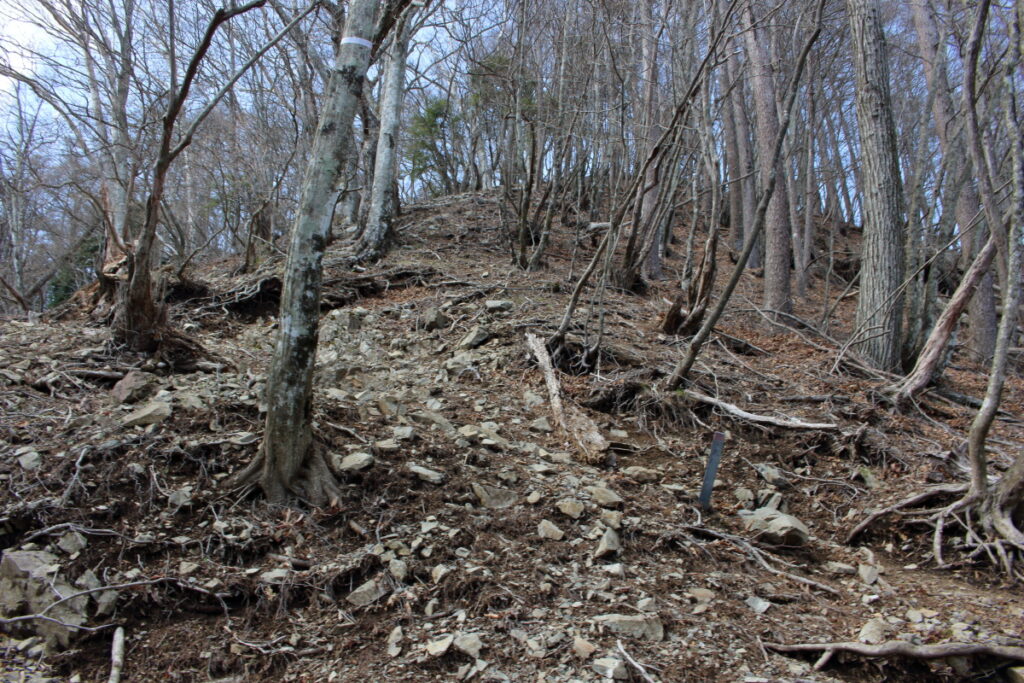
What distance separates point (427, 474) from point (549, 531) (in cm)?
82

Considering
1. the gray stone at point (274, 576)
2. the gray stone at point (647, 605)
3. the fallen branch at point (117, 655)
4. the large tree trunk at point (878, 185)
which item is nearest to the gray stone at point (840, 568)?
the gray stone at point (647, 605)

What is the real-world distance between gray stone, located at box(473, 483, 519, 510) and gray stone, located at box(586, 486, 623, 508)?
48 cm

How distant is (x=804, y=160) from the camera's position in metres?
15.2

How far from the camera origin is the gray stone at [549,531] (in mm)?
3086

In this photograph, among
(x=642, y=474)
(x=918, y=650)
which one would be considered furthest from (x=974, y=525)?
(x=642, y=474)

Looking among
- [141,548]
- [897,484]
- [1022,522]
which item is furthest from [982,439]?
[141,548]

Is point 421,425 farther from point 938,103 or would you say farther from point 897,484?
point 938,103

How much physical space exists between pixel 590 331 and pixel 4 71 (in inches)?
209

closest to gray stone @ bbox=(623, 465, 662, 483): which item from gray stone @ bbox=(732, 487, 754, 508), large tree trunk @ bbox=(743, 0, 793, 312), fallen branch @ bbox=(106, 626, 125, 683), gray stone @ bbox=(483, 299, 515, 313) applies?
gray stone @ bbox=(732, 487, 754, 508)

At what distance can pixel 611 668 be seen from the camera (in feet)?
7.36

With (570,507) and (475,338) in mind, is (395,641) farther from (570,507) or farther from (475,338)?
(475,338)

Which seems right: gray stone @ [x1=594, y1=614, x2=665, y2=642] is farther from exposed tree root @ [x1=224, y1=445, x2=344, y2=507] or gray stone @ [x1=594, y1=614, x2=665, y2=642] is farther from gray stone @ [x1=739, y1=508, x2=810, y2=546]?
exposed tree root @ [x1=224, y1=445, x2=344, y2=507]

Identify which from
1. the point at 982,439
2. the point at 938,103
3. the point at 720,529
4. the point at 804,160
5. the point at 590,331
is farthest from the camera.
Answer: the point at 804,160

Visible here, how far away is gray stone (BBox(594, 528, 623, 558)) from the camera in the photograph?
298 centimetres
